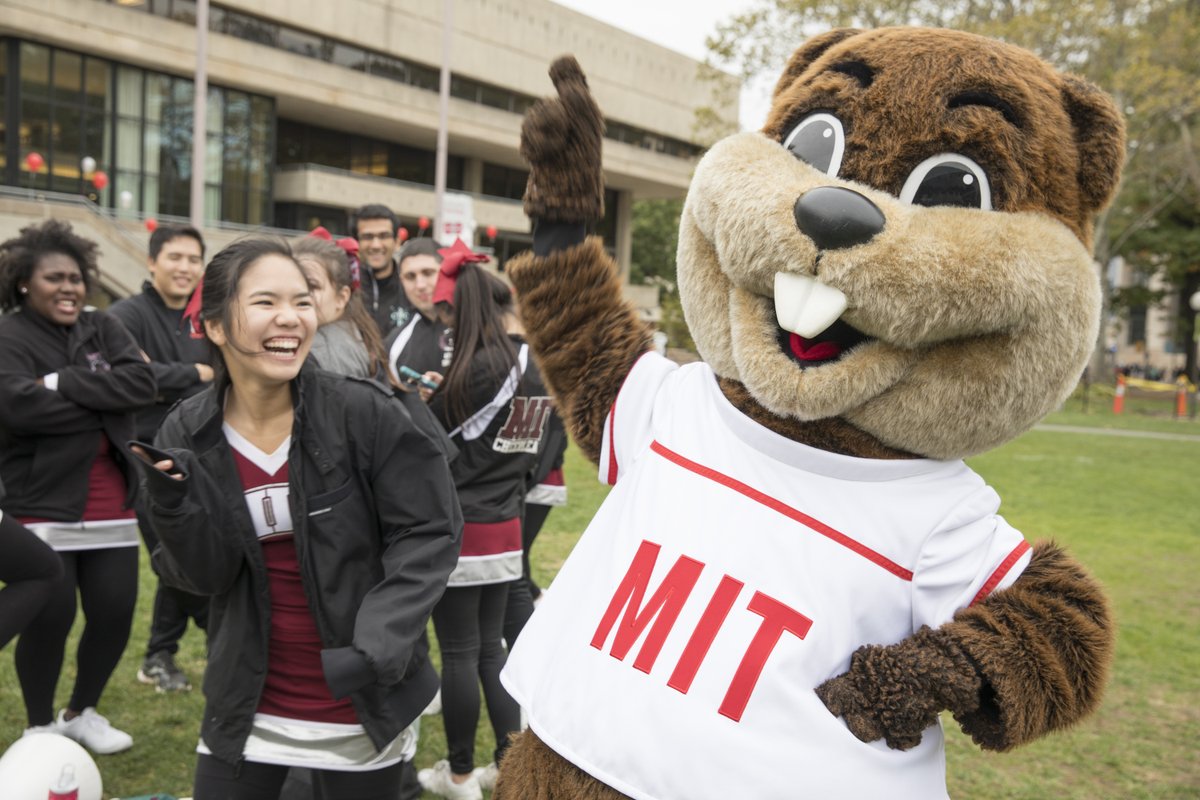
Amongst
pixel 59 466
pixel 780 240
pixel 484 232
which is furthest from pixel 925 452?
pixel 484 232

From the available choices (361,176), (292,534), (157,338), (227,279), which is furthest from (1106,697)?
(361,176)

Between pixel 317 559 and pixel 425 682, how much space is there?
467 millimetres

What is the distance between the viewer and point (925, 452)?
6.04ft

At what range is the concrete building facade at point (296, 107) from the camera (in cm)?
2542

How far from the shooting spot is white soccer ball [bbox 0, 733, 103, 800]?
2865 millimetres

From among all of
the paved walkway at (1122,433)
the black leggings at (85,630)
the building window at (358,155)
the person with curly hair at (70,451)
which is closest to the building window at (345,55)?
the building window at (358,155)

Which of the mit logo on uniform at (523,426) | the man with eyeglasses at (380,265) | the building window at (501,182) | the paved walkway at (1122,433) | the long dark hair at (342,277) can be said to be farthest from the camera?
the building window at (501,182)

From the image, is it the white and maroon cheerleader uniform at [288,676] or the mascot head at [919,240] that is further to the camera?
the white and maroon cheerleader uniform at [288,676]

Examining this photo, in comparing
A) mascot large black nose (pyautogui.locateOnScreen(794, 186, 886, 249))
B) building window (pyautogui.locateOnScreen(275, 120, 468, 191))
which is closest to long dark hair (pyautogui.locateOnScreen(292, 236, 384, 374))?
mascot large black nose (pyautogui.locateOnScreen(794, 186, 886, 249))

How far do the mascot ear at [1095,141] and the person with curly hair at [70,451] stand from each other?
11.3 feet

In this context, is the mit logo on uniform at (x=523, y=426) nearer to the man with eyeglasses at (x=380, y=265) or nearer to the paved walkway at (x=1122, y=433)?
the man with eyeglasses at (x=380, y=265)

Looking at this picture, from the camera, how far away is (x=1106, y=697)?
14.0 feet

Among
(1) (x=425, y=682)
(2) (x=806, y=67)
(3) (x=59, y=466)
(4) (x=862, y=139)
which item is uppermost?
(2) (x=806, y=67)

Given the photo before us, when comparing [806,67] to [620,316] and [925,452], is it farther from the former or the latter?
[925,452]
